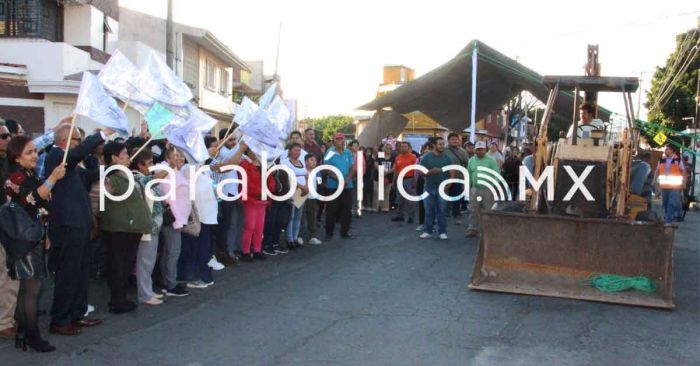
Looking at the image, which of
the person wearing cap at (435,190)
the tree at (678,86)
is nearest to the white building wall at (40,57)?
the person wearing cap at (435,190)

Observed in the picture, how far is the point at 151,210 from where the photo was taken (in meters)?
6.91

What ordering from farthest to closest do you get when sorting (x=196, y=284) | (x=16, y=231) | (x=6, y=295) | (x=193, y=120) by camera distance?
(x=196, y=284)
(x=193, y=120)
(x=6, y=295)
(x=16, y=231)

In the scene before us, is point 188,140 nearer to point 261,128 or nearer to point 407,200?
point 261,128

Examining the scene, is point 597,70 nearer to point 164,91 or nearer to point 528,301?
point 528,301

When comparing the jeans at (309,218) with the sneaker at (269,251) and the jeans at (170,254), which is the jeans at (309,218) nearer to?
the sneaker at (269,251)

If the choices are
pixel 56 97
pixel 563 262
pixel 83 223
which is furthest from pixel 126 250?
pixel 56 97

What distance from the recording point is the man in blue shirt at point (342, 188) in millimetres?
A: 11969

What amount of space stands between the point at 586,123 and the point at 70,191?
7164mm

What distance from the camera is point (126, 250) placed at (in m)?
6.52

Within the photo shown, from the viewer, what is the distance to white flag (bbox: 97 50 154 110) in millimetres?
6684

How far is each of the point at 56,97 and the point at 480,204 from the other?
12.1 meters

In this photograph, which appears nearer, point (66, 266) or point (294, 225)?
point (66, 266)

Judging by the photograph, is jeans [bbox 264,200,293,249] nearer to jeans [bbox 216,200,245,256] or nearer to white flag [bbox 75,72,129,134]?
jeans [bbox 216,200,245,256]

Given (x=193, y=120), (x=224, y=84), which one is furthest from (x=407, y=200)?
(x=224, y=84)
